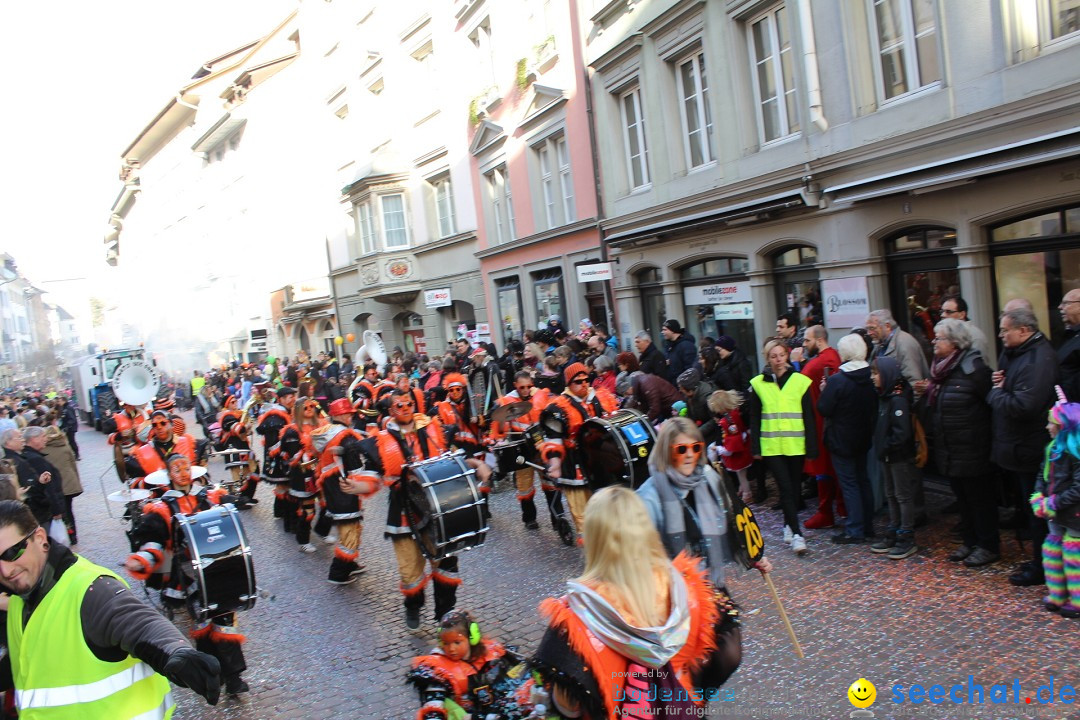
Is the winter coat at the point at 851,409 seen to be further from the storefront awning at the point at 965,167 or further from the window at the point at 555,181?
the window at the point at 555,181

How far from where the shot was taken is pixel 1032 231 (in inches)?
332

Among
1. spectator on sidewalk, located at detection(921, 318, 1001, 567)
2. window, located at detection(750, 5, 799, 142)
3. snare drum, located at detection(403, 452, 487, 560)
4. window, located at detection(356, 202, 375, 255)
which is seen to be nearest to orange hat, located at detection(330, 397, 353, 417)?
snare drum, located at detection(403, 452, 487, 560)

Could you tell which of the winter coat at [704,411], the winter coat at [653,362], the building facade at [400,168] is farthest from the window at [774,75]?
the building facade at [400,168]

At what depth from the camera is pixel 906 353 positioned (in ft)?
25.1

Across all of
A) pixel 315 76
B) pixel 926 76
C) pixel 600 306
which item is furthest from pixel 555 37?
pixel 315 76

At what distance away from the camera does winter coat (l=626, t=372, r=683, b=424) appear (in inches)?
370

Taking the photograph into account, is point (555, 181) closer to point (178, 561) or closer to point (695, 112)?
point (695, 112)

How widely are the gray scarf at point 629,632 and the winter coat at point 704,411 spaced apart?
6.05 meters

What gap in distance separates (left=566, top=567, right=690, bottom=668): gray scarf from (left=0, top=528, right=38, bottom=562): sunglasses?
1997mm

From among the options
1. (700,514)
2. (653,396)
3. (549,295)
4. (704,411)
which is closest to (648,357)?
(653,396)

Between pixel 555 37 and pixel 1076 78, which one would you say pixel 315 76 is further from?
pixel 1076 78

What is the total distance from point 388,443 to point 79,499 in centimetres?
1306

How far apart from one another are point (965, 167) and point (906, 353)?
7.99 ft

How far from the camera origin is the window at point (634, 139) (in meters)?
16.0
